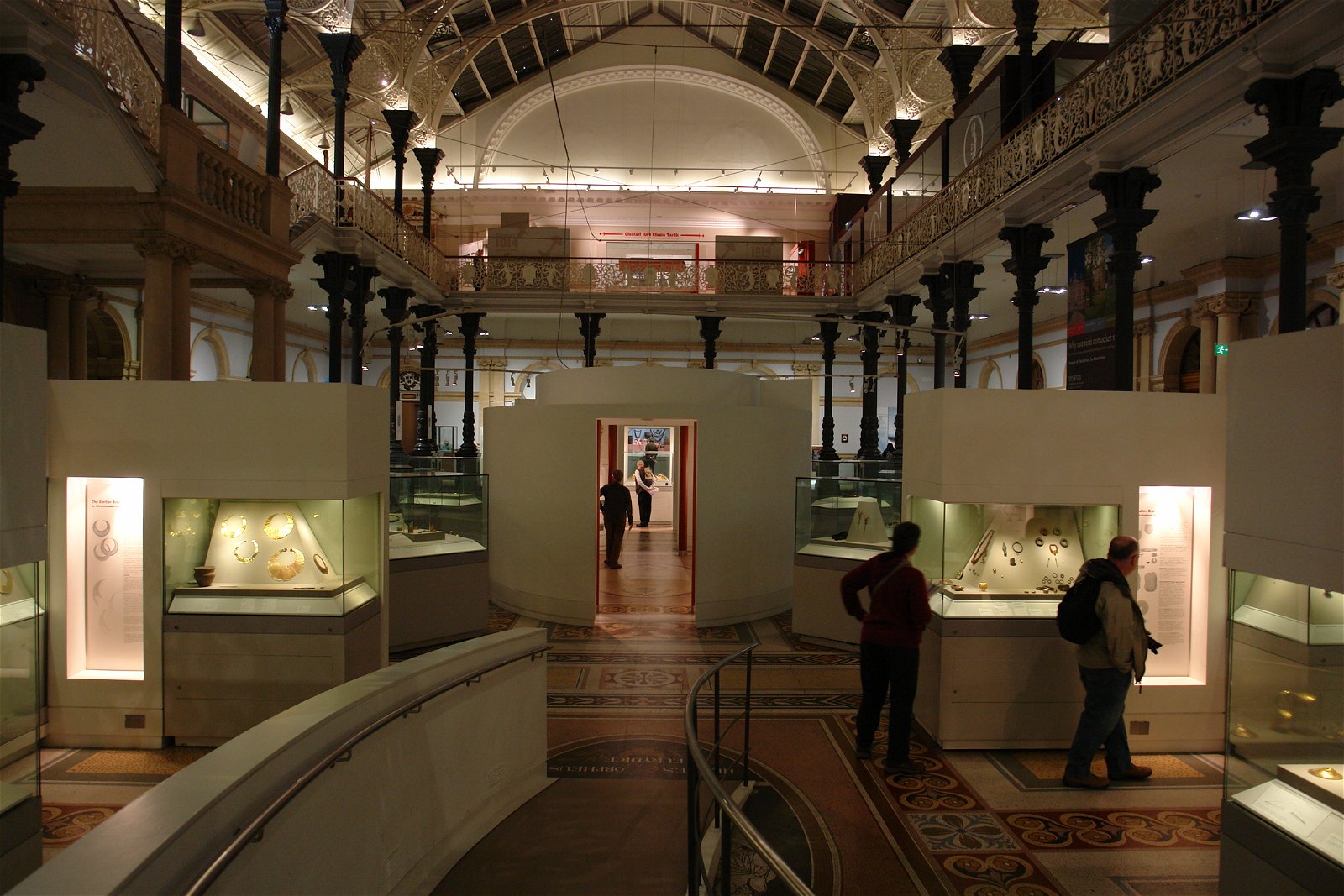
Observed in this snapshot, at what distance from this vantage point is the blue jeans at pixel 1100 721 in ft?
14.9

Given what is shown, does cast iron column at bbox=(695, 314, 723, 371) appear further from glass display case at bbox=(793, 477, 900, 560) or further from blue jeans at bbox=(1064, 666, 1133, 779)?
blue jeans at bbox=(1064, 666, 1133, 779)

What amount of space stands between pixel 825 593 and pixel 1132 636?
12.2 feet

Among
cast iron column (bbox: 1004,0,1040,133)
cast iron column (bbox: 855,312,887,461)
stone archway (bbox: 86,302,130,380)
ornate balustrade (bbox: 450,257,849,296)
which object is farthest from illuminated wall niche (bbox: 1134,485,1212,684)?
stone archway (bbox: 86,302,130,380)

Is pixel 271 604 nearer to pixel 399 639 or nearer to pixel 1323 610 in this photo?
pixel 399 639

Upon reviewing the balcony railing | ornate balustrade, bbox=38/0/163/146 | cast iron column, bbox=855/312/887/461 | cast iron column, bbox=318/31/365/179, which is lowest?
cast iron column, bbox=855/312/887/461

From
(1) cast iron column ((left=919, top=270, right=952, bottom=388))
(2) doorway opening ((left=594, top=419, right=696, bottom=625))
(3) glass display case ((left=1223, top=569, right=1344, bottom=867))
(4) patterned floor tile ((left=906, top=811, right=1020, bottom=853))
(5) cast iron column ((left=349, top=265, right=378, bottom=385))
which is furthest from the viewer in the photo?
(5) cast iron column ((left=349, top=265, right=378, bottom=385))

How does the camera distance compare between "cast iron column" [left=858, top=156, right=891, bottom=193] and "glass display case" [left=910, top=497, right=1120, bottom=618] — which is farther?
"cast iron column" [left=858, top=156, right=891, bottom=193]

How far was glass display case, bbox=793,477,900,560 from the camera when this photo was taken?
26.4ft

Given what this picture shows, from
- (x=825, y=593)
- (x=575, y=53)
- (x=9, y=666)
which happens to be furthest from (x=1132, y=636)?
(x=575, y=53)

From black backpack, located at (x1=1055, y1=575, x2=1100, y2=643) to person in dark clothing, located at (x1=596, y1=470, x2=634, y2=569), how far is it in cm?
677

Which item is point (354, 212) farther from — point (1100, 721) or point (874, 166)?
point (1100, 721)

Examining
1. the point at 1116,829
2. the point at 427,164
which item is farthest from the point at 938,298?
the point at 427,164

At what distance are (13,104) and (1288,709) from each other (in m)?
8.80

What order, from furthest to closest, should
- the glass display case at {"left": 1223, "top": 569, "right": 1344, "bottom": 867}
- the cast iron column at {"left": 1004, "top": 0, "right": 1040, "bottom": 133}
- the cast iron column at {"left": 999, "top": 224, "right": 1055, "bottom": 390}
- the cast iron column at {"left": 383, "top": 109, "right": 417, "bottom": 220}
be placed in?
1. the cast iron column at {"left": 383, "top": 109, "right": 417, "bottom": 220}
2. the cast iron column at {"left": 999, "top": 224, "right": 1055, "bottom": 390}
3. the cast iron column at {"left": 1004, "top": 0, "right": 1040, "bottom": 133}
4. the glass display case at {"left": 1223, "top": 569, "right": 1344, "bottom": 867}
